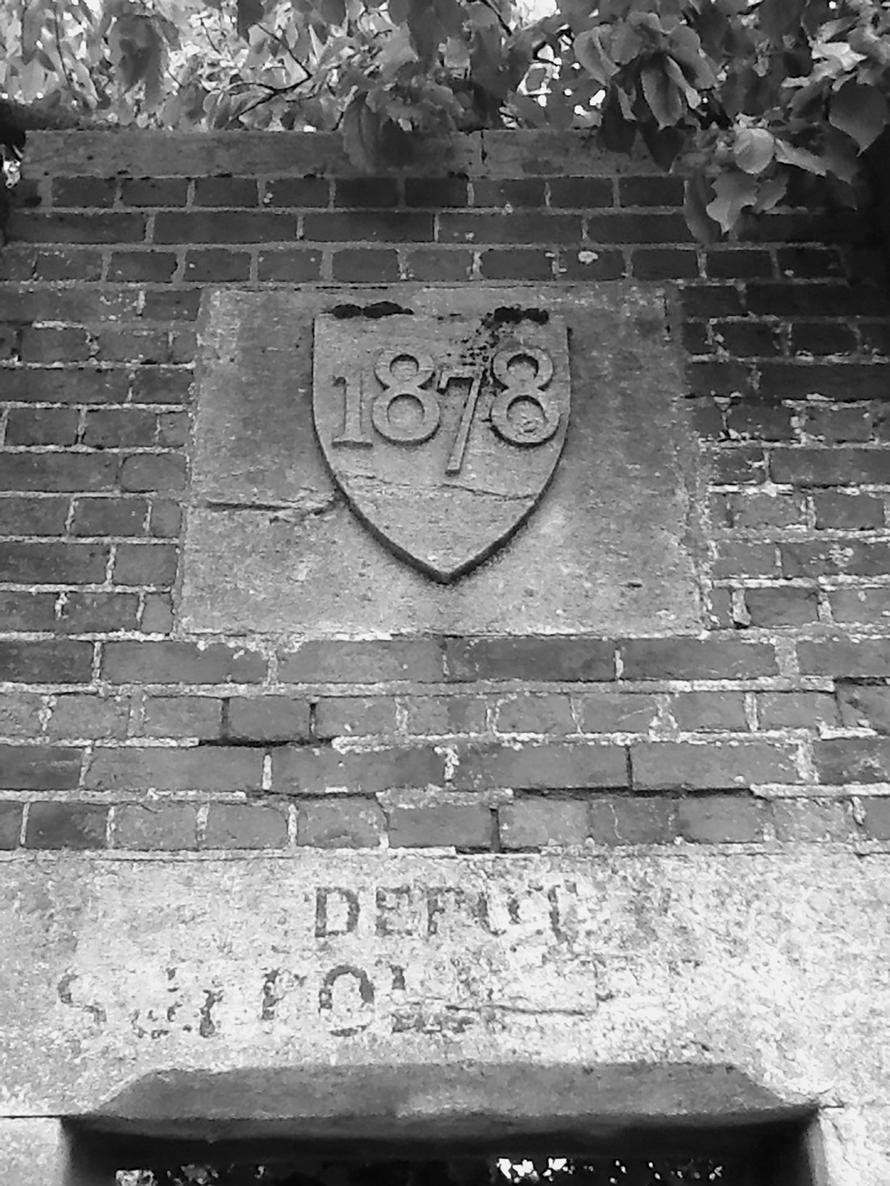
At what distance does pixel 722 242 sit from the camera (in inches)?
105

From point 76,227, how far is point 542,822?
1.53m

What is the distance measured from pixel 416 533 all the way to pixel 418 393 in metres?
0.29

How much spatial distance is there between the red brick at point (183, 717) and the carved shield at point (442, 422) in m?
0.43

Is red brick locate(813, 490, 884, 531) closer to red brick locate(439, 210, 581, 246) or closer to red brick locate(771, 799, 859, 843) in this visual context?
red brick locate(771, 799, 859, 843)

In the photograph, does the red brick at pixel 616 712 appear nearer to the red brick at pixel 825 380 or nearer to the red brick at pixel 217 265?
the red brick at pixel 825 380

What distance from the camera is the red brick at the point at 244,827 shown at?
2.14m

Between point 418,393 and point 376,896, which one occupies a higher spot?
point 418,393

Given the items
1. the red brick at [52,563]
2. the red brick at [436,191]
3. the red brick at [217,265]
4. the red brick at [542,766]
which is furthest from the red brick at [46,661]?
the red brick at [436,191]

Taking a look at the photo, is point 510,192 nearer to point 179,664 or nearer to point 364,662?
point 364,662

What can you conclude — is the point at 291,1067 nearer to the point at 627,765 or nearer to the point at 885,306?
the point at 627,765

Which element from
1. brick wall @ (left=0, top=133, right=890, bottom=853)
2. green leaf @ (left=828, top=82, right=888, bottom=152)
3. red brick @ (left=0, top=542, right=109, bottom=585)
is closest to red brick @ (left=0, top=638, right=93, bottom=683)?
brick wall @ (left=0, top=133, right=890, bottom=853)

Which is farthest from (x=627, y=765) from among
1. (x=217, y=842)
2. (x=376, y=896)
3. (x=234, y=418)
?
(x=234, y=418)

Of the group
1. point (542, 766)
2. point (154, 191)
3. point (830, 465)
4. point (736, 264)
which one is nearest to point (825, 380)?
point (830, 465)

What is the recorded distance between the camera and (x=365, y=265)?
8.58 ft
